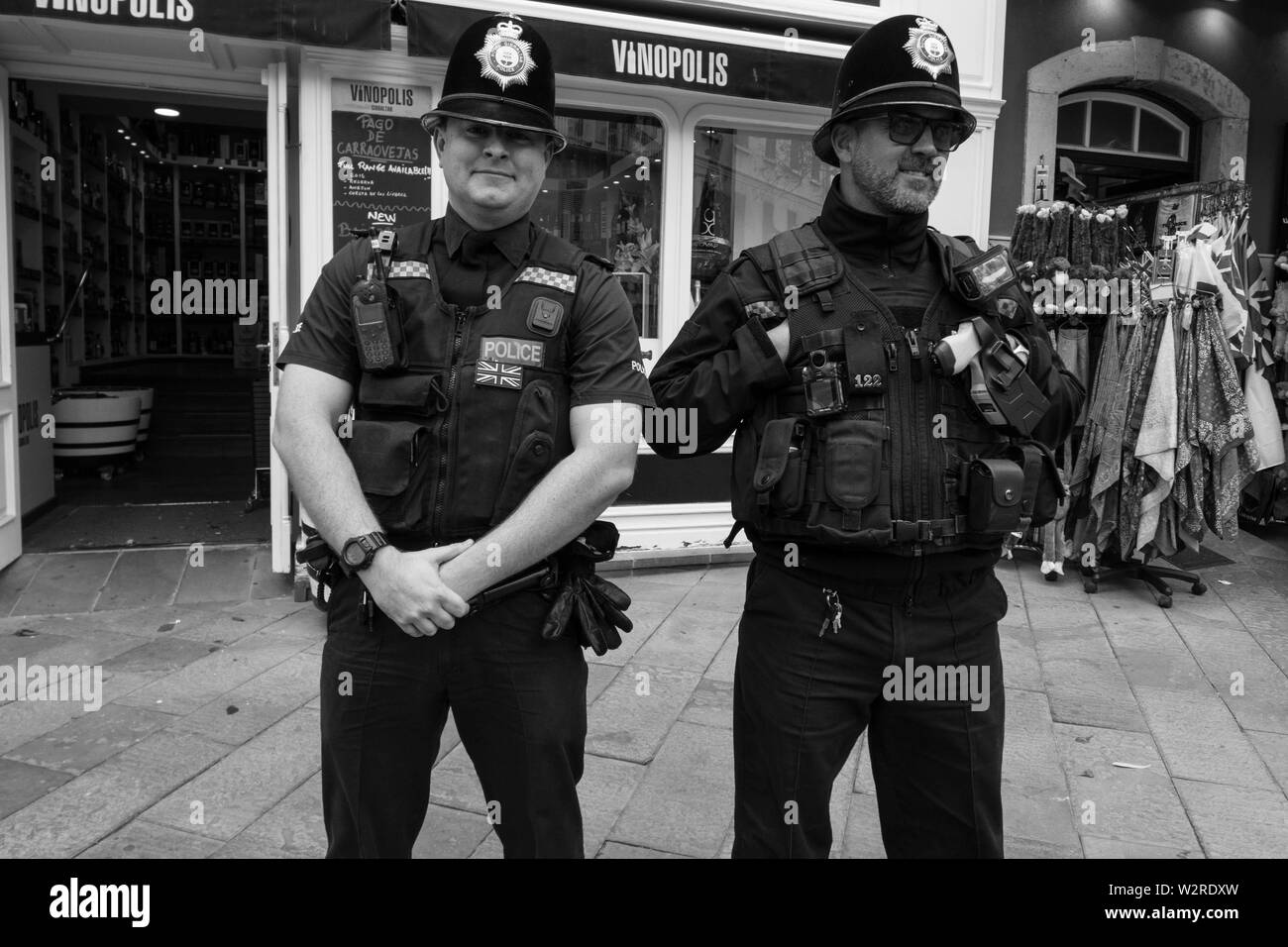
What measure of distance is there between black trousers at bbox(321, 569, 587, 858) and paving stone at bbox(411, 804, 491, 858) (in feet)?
3.37

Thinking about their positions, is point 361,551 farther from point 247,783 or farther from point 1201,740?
point 1201,740

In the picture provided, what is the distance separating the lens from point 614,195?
21.2 ft

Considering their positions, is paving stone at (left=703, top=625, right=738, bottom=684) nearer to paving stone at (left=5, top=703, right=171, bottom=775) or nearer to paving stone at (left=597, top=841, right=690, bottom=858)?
paving stone at (left=597, top=841, right=690, bottom=858)

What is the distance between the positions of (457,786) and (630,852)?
28.6 inches

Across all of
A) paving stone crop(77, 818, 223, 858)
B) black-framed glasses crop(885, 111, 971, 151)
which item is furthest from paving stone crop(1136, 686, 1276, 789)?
paving stone crop(77, 818, 223, 858)

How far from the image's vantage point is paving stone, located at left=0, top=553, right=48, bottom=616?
5418 millimetres

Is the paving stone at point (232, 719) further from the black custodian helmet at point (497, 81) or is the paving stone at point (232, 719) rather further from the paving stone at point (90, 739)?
the black custodian helmet at point (497, 81)

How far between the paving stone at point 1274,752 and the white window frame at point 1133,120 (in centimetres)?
533

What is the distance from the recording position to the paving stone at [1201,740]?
3854 mm

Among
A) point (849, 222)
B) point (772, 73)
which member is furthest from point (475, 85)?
point (772, 73)

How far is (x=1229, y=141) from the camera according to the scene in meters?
8.09

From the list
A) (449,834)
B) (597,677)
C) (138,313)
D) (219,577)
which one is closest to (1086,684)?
(597,677)

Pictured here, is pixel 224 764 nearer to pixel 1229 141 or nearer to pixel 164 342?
pixel 1229 141

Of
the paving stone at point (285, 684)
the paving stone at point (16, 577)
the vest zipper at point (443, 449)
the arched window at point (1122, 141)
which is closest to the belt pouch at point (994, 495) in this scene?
the vest zipper at point (443, 449)
